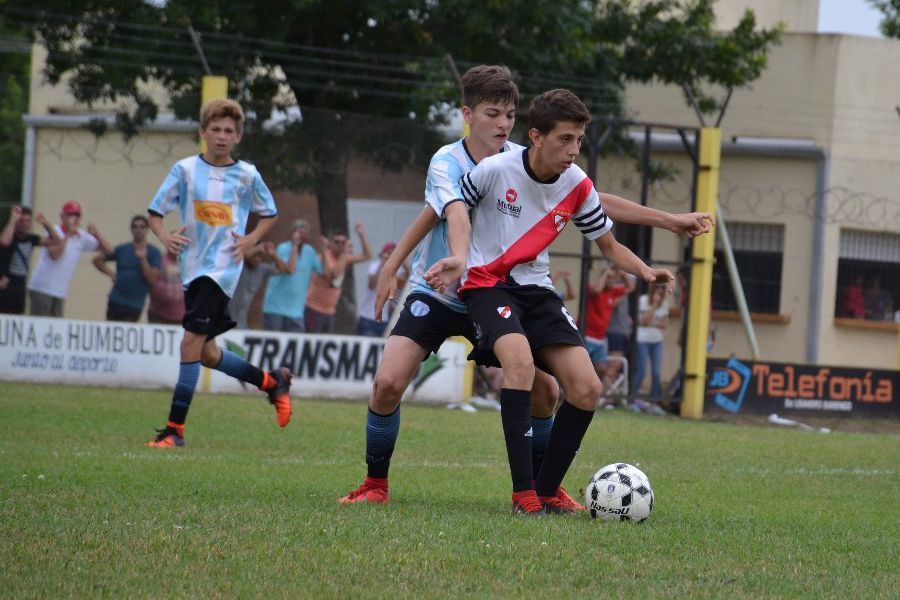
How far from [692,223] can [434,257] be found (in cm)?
123

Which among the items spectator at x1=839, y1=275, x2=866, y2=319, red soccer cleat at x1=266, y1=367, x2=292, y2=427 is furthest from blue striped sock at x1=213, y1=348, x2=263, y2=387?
spectator at x1=839, y1=275, x2=866, y2=319

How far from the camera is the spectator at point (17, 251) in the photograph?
47.8 ft

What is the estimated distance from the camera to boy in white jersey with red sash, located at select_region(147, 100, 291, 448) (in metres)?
8.94

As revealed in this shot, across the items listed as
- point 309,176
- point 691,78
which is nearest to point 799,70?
point 691,78

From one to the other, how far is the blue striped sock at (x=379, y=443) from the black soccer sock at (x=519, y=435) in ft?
2.14

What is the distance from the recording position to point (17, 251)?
14.6 m

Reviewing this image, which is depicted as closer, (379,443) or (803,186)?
(379,443)

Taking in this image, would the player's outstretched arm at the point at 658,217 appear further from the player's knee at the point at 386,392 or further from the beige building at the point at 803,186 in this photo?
the beige building at the point at 803,186

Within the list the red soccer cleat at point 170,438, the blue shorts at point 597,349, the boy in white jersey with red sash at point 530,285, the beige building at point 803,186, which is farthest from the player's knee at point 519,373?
the beige building at point 803,186

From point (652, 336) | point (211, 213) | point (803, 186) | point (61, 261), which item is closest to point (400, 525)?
point (211, 213)

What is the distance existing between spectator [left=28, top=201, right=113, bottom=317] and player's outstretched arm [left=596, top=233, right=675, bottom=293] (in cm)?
959

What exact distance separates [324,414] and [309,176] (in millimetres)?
3308

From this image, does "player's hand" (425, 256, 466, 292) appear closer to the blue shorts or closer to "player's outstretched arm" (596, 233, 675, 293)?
"player's outstretched arm" (596, 233, 675, 293)

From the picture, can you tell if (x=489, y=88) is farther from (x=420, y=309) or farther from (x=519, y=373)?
(x=519, y=373)
